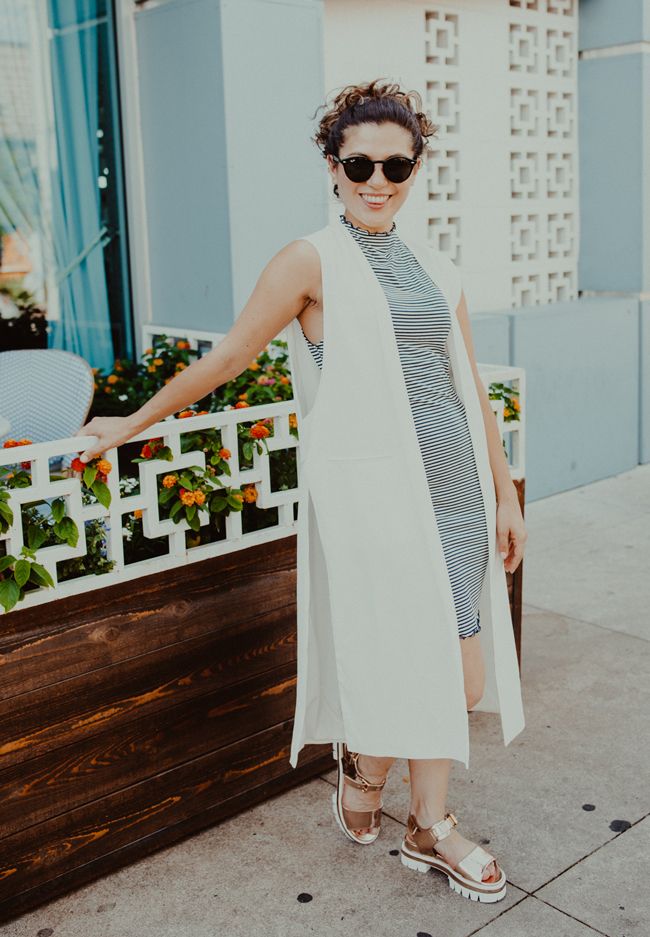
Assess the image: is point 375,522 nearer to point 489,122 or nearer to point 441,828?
point 441,828

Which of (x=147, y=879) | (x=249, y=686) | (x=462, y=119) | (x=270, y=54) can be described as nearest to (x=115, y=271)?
(x=270, y=54)

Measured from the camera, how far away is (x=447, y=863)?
293 cm

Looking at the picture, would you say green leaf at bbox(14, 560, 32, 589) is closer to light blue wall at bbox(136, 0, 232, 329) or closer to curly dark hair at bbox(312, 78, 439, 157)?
curly dark hair at bbox(312, 78, 439, 157)

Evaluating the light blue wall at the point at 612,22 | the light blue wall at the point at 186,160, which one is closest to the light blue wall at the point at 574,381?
the light blue wall at the point at 612,22

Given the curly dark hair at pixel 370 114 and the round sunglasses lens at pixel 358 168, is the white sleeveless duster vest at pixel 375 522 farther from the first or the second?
the curly dark hair at pixel 370 114

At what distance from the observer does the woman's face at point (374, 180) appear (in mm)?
2697

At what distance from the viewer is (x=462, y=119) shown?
646 cm

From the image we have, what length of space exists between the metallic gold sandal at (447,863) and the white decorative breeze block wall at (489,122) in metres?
3.61

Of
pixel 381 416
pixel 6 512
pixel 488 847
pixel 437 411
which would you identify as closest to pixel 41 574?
pixel 6 512

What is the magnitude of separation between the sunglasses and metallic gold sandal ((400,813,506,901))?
167 cm

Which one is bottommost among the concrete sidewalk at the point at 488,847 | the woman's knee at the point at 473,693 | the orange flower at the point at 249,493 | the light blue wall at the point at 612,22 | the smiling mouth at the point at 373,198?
the concrete sidewalk at the point at 488,847

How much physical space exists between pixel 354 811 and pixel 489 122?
15.5ft

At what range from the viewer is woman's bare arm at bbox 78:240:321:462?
2.66 metres

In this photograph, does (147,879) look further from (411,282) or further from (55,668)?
(411,282)
